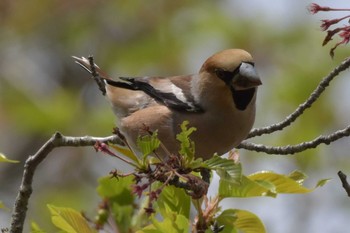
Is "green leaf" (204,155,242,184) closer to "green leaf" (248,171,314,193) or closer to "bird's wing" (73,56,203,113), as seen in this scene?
"green leaf" (248,171,314,193)

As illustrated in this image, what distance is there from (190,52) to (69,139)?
621 centimetres

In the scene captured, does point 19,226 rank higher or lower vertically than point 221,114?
lower

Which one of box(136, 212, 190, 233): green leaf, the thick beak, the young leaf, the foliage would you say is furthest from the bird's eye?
box(136, 212, 190, 233): green leaf

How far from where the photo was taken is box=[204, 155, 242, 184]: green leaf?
3342 millimetres

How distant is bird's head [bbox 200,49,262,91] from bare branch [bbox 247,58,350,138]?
14.8 inches

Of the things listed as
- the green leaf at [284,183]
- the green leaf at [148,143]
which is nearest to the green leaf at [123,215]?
the green leaf at [148,143]

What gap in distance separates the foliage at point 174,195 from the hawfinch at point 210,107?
2.22 ft

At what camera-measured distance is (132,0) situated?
1062 centimetres

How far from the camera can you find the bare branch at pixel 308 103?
13.3ft

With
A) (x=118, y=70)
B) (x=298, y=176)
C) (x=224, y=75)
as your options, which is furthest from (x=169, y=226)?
(x=118, y=70)

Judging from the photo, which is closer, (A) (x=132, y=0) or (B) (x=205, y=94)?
(B) (x=205, y=94)

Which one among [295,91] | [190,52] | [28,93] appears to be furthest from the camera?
[190,52]

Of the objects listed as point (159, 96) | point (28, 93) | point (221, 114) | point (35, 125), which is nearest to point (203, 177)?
point (221, 114)

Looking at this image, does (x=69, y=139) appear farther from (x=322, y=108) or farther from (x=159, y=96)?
(x=322, y=108)
